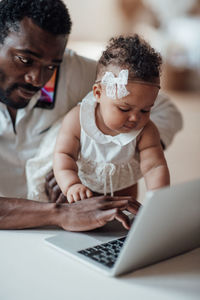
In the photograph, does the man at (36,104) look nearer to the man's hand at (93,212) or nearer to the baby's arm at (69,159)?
the man's hand at (93,212)

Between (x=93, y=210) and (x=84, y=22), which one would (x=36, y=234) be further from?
(x=84, y=22)

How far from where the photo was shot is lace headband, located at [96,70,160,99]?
1.18 m

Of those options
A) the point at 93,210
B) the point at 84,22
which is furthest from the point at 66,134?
the point at 84,22

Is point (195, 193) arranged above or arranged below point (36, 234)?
above

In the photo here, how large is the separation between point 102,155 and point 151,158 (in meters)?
0.15

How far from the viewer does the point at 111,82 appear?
121 cm

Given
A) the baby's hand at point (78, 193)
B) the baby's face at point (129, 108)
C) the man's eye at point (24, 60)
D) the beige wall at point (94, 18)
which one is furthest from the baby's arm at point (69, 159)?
the beige wall at point (94, 18)

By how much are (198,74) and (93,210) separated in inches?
301

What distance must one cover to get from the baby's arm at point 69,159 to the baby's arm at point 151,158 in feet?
0.66

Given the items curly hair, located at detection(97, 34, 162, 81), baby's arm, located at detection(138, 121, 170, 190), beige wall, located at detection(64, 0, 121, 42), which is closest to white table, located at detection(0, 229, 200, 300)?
baby's arm, located at detection(138, 121, 170, 190)

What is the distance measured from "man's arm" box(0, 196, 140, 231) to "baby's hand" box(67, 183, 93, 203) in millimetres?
73

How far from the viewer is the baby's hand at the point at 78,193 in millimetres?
1140

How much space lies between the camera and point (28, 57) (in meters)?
1.36

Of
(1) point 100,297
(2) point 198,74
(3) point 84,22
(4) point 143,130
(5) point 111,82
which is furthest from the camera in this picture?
(2) point 198,74
